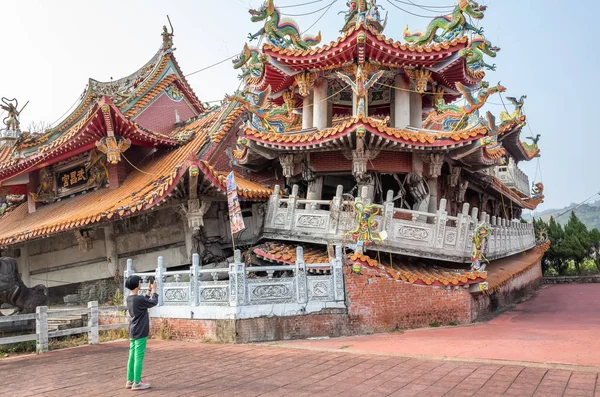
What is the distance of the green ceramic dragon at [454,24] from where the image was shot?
15.0 metres

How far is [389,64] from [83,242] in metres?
10.5

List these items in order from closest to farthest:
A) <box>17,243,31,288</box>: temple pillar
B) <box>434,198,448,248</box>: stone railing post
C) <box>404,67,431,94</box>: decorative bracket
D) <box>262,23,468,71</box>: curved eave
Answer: <box>434,198,448,248</box>: stone railing post
<box>262,23,468,71</box>: curved eave
<box>404,67,431,94</box>: decorative bracket
<box>17,243,31,288</box>: temple pillar

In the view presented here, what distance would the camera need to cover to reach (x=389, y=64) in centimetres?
1421

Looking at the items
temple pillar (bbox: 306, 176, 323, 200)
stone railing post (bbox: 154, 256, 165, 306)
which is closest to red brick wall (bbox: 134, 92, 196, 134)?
temple pillar (bbox: 306, 176, 323, 200)

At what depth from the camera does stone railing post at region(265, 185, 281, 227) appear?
13.5 m

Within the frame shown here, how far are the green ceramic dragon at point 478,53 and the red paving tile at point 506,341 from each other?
Answer: 7506 mm

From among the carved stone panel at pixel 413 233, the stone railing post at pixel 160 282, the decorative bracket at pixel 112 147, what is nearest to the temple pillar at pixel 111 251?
the decorative bracket at pixel 112 147

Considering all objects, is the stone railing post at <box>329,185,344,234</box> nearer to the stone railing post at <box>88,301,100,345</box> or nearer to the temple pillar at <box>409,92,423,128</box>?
the temple pillar at <box>409,92,423,128</box>

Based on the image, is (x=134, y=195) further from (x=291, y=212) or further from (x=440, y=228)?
(x=440, y=228)

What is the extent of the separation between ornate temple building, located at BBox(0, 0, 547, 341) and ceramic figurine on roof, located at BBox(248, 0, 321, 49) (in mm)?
61

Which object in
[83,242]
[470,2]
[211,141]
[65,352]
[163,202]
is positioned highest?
[470,2]

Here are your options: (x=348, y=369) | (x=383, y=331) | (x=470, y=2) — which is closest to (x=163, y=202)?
(x=383, y=331)

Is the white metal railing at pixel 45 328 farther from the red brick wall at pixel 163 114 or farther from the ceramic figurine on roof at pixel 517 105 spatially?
the ceramic figurine on roof at pixel 517 105

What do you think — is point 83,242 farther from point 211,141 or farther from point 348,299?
point 348,299
